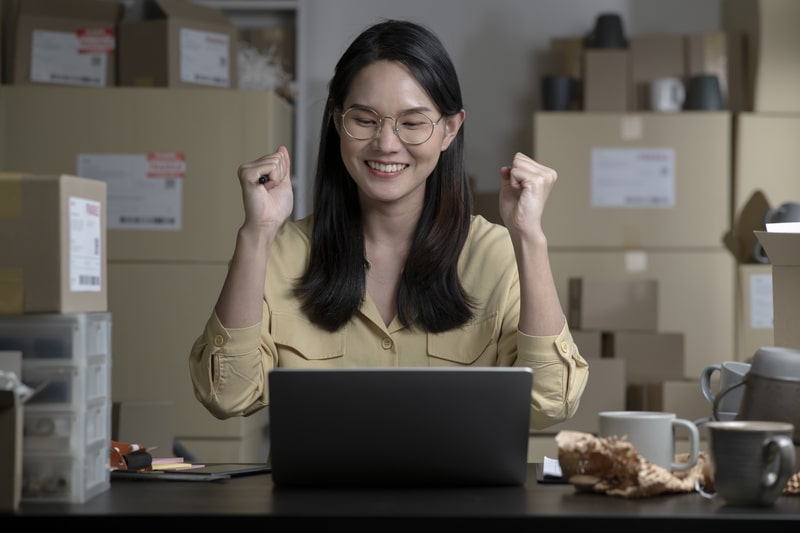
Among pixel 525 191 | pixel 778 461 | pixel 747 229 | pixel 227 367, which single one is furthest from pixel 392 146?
pixel 747 229

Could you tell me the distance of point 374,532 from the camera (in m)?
1.05

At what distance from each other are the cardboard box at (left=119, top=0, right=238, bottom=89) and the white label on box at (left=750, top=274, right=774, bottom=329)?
1776 millimetres

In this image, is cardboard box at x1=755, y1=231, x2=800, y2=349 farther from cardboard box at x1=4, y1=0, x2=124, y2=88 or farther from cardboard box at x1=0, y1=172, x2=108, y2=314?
cardboard box at x1=4, y1=0, x2=124, y2=88

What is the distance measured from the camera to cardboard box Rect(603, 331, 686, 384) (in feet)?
11.3

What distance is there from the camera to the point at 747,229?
346cm

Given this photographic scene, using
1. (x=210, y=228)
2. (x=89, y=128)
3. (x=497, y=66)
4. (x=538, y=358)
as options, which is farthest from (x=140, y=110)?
(x=538, y=358)

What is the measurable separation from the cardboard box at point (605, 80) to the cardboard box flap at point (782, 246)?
234 centimetres

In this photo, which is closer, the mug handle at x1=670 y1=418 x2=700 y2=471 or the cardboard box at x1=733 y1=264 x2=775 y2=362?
the mug handle at x1=670 y1=418 x2=700 y2=471

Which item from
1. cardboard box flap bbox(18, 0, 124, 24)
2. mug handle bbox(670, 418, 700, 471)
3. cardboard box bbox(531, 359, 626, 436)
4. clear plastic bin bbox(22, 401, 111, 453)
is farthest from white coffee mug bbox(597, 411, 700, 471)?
cardboard box flap bbox(18, 0, 124, 24)

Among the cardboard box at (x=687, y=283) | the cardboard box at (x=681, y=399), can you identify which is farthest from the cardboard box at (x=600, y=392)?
the cardboard box at (x=687, y=283)

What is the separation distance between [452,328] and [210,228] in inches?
70.2

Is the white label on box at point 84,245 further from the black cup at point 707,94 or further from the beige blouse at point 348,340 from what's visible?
the black cup at point 707,94

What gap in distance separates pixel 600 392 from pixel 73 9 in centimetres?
208

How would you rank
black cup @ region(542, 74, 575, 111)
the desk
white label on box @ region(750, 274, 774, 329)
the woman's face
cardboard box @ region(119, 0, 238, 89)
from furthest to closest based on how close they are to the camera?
black cup @ region(542, 74, 575, 111) < cardboard box @ region(119, 0, 238, 89) < white label on box @ region(750, 274, 774, 329) < the woman's face < the desk
